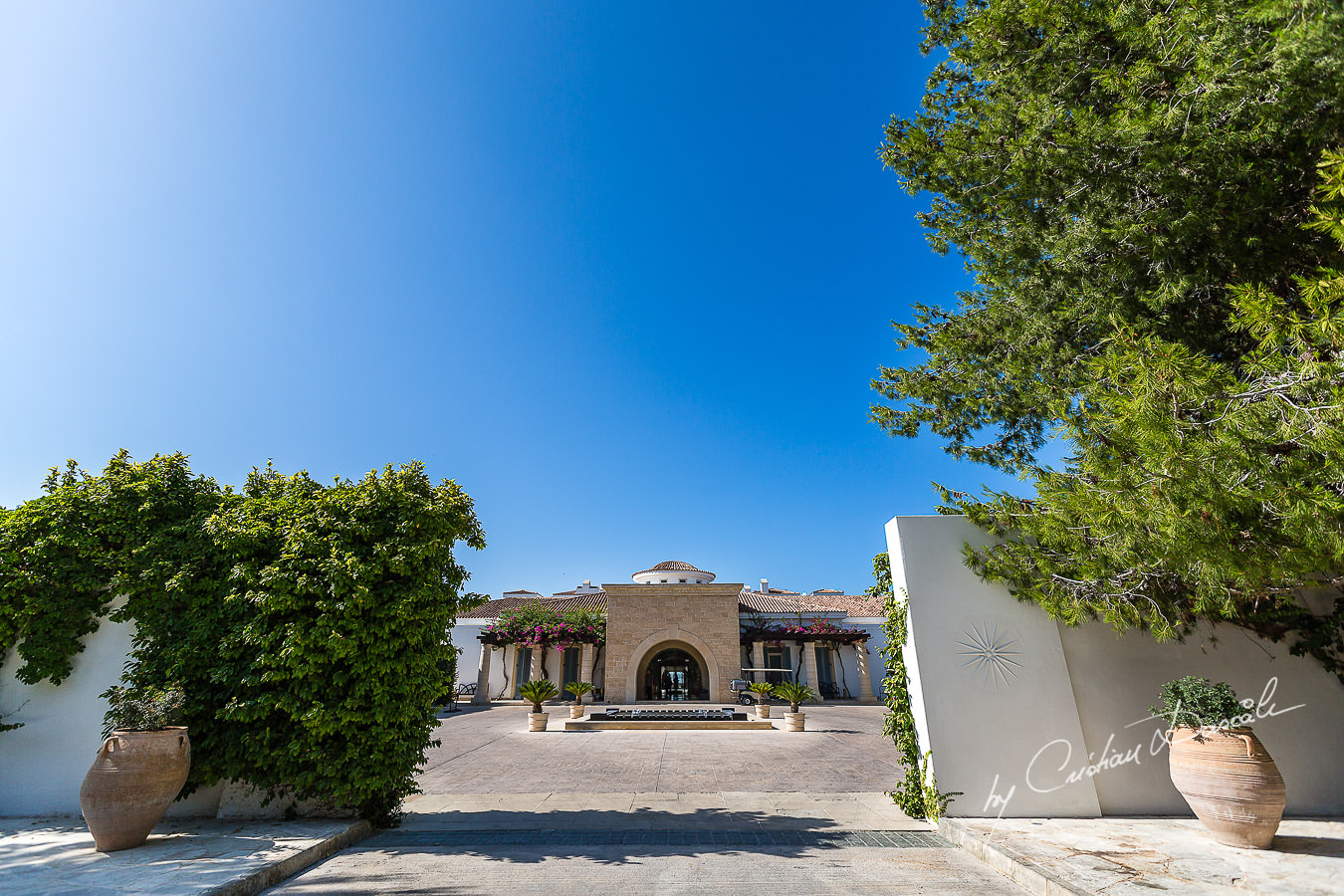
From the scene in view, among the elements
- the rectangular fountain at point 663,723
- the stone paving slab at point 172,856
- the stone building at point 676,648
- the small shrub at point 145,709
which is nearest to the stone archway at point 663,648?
the stone building at point 676,648

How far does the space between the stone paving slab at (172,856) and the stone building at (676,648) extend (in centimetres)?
1861

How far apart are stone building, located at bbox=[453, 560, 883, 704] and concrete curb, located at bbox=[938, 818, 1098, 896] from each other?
19.4 m

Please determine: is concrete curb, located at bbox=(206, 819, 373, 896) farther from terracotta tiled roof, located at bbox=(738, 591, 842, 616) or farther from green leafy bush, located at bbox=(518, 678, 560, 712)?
terracotta tiled roof, located at bbox=(738, 591, 842, 616)

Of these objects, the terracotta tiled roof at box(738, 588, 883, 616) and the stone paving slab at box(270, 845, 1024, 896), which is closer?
the stone paving slab at box(270, 845, 1024, 896)

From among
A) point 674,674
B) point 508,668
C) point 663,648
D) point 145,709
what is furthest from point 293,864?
point 508,668

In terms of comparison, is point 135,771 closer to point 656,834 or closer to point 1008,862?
point 656,834

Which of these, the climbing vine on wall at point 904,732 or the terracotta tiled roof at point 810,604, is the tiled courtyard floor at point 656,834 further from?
the terracotta tiled roof at point 810,604

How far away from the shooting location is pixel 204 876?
4.35 m

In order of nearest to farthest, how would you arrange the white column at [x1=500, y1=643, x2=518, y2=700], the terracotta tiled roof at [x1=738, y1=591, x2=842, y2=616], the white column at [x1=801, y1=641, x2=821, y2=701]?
the white column at [x1=801, y1=641, x2=821, y2=701] < the white column at [x1=500, y1=643, x2=518, y2=700] < the terracotta tiled roof at [x1=738, y1=591, x2=842, y2=616]

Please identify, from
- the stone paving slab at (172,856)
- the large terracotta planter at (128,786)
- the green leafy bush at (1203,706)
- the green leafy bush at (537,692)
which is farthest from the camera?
the green leafy bush at (537,692)

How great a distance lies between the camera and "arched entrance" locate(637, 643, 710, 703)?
84.5 ft

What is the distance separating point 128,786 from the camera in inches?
202

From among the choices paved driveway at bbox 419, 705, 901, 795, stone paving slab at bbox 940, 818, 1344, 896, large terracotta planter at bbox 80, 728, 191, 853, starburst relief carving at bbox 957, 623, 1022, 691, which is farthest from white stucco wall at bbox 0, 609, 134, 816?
starburst relief carving at bbox 957, 623, 1022, 691

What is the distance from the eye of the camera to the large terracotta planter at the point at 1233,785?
179 inches
